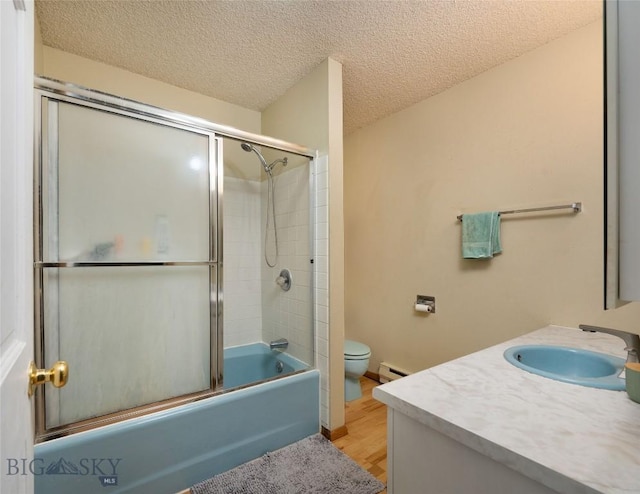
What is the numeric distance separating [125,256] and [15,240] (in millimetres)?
1058

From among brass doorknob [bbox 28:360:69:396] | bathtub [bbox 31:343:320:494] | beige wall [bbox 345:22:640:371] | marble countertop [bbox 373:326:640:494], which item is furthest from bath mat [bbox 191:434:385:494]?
brass doorknob [bbox 28:360:69:396]

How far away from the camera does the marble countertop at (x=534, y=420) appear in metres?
0.55

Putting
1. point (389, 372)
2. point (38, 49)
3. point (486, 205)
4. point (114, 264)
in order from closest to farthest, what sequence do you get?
point (114, 264) < point (38, 49) < point (486, 205) < point (389, 372)

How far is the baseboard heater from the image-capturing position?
2.47 m

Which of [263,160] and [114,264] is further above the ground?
[263,160]

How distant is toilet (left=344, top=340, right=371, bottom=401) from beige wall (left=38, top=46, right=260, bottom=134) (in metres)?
1.94

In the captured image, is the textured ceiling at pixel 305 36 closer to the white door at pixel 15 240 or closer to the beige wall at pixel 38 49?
the beige wall at pixel 38 49

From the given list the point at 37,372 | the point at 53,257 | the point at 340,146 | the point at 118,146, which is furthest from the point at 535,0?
the point at 53,257

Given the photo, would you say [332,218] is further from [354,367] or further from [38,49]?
[38,49]

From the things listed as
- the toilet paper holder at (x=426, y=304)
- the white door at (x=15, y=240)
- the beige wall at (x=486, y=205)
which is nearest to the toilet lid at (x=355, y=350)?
the beige wall at (x=486, y=205)

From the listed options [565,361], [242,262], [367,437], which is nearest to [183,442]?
[367,437]

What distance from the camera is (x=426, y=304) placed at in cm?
229

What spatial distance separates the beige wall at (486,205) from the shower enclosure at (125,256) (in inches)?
37.6

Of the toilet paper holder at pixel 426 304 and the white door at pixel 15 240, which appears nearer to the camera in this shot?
the white door at pixel 15 240
